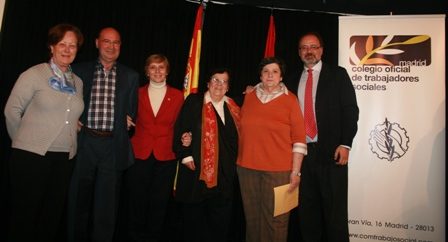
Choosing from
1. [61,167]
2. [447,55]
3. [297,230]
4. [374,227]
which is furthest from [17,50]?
[447,55]

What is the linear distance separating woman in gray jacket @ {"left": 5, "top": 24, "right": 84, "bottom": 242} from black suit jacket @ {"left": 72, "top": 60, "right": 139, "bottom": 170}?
255 mm

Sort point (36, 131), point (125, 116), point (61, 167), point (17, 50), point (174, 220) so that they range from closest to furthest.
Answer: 1. point (36, 131)
2. point (61, 167)
3. point (125, 116)
4. point (17, 50)
5. point (174, 220)

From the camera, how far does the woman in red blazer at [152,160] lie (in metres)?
2.29

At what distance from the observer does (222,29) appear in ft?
10.6

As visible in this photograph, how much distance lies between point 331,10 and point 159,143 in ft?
8.11

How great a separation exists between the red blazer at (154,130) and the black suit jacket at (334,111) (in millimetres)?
1159

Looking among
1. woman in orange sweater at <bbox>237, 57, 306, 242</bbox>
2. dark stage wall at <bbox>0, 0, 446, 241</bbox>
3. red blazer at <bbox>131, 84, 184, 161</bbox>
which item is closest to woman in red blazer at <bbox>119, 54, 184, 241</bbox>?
red blazer at <bbox>131, 84, 184, 161</bbox>

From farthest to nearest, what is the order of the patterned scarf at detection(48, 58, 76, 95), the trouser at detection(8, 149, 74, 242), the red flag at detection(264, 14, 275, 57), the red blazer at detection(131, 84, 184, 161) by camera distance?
the red flag at detection(264, 14, 275, 57) < the red blazer at detection(131, 84, 184, 161) < the patterned scarf at detection(48, 58, 76, 95) < the trouser at detection(8, 149, 74, 242)

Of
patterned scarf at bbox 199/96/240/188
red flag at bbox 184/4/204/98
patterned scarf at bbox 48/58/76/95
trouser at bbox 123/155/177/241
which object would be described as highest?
red flag at bbox 184/4/204/98

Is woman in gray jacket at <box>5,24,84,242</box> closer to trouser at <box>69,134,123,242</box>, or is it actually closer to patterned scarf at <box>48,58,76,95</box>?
patterned scarf at <box>48,58,76,95</box>

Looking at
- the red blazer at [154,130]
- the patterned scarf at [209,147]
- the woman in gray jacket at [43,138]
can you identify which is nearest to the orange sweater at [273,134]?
the patterned scarf at [209,147]

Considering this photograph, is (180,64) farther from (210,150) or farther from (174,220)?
(174,220)

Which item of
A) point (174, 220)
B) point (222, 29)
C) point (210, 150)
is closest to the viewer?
point (210, 150)

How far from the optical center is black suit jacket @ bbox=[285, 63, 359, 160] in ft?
7.62
